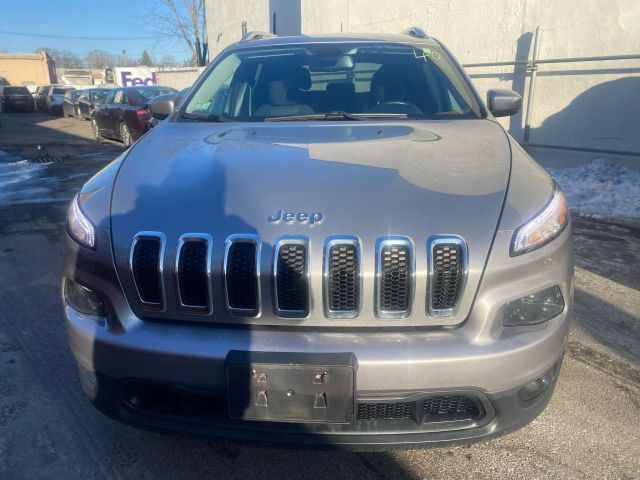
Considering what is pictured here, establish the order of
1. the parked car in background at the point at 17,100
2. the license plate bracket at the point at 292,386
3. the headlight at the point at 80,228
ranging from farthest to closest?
1. the parked car in background at the point at 17,100
2. the headlight at the point at 80,228
3. the license plate bracket at the point at 292,386

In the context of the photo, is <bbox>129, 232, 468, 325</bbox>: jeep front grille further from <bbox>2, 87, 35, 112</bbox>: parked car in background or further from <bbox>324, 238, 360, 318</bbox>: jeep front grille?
<bbox>2, 87, 35, 112</bbox>: parked car in background

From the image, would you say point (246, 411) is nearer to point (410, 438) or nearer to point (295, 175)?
point (410, 438)

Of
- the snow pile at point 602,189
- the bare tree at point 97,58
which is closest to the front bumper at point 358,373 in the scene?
the snow pile at point 602,189

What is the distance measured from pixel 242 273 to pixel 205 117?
161 centimetres

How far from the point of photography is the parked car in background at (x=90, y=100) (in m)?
20.8

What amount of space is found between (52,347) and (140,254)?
1745 mm

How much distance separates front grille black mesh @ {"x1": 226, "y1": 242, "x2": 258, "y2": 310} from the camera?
1.79 m

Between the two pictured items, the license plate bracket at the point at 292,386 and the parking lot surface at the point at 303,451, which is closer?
the license plate bracket at the point at 292,386

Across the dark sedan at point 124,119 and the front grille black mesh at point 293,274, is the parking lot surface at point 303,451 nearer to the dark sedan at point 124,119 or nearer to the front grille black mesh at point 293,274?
the front grille black mesh at point 293,274

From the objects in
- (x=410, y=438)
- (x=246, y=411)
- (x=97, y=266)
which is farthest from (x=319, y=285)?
(x=97, y=266)

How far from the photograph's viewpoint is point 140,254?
6.10 feet

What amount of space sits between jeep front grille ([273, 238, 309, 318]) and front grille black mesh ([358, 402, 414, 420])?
0.40 metres

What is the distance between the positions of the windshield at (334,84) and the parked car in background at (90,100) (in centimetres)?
1877

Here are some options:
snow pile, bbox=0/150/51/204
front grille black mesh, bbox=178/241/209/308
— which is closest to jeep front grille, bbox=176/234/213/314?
front grille black mesh, bbox=178/241/209/308
